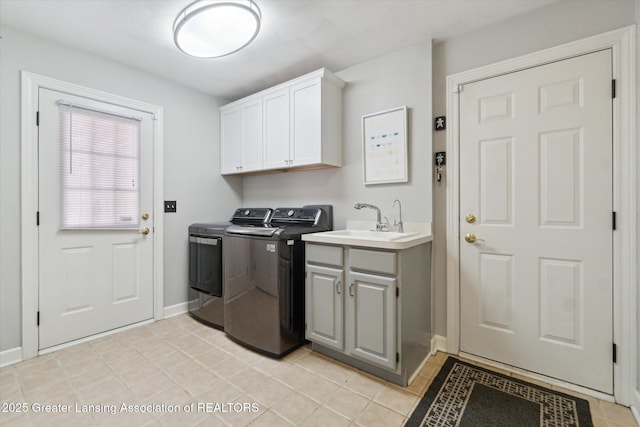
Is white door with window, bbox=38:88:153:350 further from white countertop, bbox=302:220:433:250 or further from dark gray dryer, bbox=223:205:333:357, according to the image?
white countertop, bbox=302:220:433:250

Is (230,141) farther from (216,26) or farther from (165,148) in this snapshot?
(216,26)

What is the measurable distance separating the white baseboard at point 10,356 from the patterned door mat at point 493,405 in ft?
9.06

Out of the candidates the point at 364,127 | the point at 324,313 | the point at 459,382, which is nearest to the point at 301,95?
the point at 364,127

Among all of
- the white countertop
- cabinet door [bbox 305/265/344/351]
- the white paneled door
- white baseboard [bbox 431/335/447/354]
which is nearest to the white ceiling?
the white paneled door

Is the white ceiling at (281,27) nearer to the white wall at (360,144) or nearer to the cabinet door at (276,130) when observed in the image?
the white wall at (360,144)

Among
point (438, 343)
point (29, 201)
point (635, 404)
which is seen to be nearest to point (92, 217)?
point (29, 201)

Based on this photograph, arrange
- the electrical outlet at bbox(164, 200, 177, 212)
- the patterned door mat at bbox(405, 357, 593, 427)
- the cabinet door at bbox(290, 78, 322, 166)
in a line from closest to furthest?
the patterned door mat at bbox(405, 357, 593, 427)
the cabinet door at bbox(290, 78, 322, 166)
the electrical outlet at bbox(164, 200, 177, 212)

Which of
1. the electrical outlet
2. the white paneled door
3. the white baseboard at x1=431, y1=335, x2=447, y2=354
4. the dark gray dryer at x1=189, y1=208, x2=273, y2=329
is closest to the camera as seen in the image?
the white paneled door

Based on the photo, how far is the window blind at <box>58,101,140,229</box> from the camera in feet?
7.52

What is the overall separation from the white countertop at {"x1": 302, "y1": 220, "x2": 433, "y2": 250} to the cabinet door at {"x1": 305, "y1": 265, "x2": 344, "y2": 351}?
0.76 ft

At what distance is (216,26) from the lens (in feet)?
5.74

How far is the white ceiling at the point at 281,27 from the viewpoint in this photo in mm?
1815

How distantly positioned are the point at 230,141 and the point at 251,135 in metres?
0.39

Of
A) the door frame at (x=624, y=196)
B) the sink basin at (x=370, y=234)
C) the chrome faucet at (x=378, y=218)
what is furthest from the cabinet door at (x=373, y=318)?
the door frame at (x=624, y=196)
